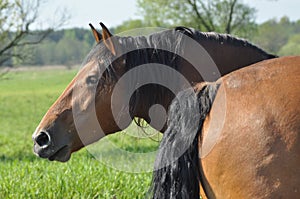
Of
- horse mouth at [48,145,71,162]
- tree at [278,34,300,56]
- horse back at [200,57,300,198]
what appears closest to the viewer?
horse back at [200,57,300,198]

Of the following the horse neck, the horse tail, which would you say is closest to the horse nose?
the horse neck

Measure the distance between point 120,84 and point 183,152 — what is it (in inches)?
33.9

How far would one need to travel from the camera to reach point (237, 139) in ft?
7.72

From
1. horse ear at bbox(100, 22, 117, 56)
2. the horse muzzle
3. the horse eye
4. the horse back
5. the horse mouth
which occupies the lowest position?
the horse mouth

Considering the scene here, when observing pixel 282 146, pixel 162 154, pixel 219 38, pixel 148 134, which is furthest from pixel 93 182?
pixel 282 146

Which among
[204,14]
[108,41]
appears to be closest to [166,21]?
[204,14]

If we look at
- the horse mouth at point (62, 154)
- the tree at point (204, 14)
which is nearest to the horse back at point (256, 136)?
the horse mouth at point (62, 154)

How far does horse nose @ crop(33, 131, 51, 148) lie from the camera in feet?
10.9

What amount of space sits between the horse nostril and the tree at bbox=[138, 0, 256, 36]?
1681 centimetres

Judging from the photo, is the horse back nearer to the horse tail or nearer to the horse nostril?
the horse tail

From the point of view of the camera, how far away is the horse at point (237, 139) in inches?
89.0

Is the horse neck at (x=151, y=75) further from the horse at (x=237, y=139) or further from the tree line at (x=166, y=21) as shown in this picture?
the tree line at (x=166, y=21)

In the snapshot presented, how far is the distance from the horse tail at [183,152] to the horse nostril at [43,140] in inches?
38.0

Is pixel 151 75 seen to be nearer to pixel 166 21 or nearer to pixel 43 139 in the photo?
pixel 43 139
